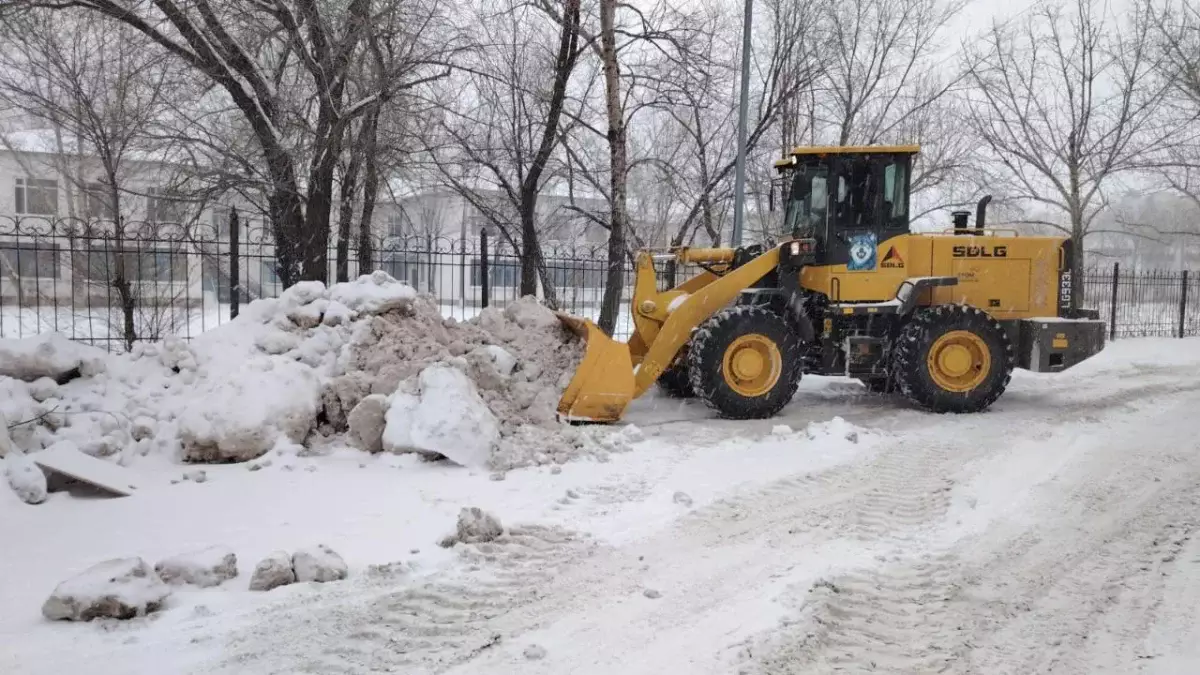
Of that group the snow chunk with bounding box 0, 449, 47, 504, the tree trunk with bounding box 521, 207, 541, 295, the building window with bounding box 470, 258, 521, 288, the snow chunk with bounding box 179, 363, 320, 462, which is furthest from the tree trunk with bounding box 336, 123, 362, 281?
the snow chunk with bounding box 0, 449, 47, 504

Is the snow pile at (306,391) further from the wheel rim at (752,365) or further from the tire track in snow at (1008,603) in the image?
the tire track in snow at (1008,603)

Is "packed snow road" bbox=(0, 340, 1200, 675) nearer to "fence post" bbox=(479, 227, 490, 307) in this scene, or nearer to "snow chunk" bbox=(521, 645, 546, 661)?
"snow chunk" bbox=(521, 645, 546, 661)

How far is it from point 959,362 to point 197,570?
794 cm

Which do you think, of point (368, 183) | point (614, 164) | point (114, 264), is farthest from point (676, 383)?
point (114, 264)

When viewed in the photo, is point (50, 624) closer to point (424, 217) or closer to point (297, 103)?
point (297, 103)

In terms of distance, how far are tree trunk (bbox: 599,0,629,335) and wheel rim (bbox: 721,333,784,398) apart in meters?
4.39

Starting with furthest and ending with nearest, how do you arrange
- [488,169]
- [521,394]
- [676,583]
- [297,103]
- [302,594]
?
1. [488,169]
2. [297,103]
3. [521,394]
4. [676,583]
5. [302,594]

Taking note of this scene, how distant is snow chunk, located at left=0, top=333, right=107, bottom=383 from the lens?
6293 mm

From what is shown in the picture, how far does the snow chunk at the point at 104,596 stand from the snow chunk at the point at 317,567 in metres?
0.61

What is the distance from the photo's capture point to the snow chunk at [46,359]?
6.29 metres

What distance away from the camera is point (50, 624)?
3.45 meters

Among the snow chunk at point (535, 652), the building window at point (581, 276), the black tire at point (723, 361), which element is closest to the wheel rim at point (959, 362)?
the black tire at point (723, 361)

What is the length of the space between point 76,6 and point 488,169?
654 centimetres

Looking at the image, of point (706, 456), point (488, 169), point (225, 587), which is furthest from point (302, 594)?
point (488, 169)
